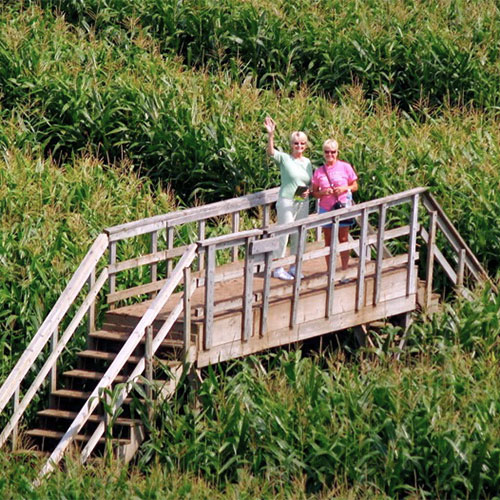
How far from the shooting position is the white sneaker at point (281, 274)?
1602cm

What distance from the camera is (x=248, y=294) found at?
→ 14891mm

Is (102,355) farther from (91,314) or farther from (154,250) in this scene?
(154,250)

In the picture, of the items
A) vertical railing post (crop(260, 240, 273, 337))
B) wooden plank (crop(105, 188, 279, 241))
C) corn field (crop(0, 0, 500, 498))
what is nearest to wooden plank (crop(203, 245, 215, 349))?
corn field (crop(0, 0, 500, 498))

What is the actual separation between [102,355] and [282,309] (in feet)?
6.46

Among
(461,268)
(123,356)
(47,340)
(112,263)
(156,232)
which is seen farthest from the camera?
(461,268)

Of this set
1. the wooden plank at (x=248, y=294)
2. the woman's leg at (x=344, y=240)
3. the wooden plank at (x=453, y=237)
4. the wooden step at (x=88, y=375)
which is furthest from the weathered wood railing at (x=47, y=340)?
the wooden plank at (x=453, y=237)

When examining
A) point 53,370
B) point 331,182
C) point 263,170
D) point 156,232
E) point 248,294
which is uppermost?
Result: point 331,182

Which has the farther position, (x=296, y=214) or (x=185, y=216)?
(x=185, y=216)

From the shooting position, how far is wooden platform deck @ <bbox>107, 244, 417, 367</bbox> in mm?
14969

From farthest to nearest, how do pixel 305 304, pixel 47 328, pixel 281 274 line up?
pixel 281 274 → pixel 305 304 → pixel 47 328

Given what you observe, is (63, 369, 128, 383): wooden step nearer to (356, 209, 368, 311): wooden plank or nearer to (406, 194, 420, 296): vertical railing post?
(356, 209, 368, 311): wooden plank

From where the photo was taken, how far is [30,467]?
47.5 ft

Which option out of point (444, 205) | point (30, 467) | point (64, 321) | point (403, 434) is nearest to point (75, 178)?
point (64, 321)

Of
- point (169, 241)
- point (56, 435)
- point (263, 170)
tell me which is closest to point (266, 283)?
point (169, 241)
